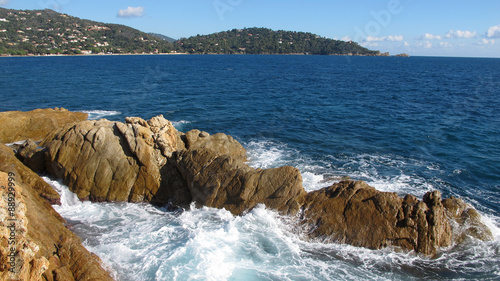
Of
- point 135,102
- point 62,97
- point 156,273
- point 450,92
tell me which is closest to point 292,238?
point 156,273

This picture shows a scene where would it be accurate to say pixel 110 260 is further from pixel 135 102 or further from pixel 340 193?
pixel 135 102

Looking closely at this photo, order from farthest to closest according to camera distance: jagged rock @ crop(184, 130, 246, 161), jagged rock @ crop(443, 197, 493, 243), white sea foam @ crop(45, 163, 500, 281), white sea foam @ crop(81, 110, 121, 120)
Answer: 1. white sea foam @ crop(81, 110, 121, 120)
2. jagged rock @ crop(184, 130, 246, 161)
3. jagged rock @ crop(443, 197, 493, 243)
4. white sea foam @ crop(45, 163, 500, 281)

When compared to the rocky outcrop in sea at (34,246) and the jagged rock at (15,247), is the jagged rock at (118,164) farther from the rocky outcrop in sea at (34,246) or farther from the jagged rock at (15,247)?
the jagged rock at (15,247)

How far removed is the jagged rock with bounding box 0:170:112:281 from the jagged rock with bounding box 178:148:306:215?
5535mm

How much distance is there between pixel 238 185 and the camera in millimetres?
14320

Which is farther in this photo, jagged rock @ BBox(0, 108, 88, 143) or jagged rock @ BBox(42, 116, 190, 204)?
jagged rock @ BBox(0, 108, 88, 143)

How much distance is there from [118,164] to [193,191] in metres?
4.45

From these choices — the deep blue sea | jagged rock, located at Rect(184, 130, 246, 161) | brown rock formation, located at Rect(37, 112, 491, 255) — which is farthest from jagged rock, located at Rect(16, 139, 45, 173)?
jagged rock, located at Rect(184, 130, 246, 161)

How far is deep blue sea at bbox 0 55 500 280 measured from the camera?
11055mm

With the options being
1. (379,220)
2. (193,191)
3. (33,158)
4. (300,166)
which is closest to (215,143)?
(193,191)

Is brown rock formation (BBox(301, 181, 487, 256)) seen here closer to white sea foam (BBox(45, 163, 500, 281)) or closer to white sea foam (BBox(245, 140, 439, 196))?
white sea foam (BBox(45, 163, 500, 281))

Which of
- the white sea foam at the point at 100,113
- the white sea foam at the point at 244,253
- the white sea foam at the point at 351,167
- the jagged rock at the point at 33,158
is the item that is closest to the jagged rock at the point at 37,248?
the white sea foam at the point at 244,253

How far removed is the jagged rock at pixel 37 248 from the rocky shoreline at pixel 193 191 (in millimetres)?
47

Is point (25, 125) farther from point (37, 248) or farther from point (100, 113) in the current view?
point (37, 248)
